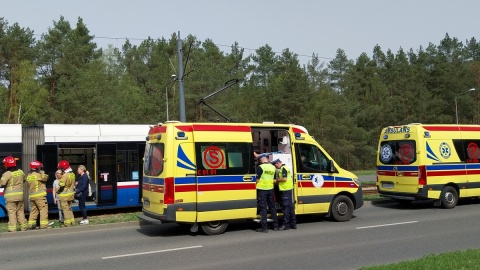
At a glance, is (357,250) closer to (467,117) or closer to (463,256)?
(463,256)

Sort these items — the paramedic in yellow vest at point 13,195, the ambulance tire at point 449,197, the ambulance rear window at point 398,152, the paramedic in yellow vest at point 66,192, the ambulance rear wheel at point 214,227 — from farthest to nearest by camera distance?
the ambulance tire at point 449,197 → the ambulance rear window at point 398,152 → the paramedic in yellow vest at point 66,192 → the paramedic in yellow vest at point 13,195 → the ambulance rear wheel at point 214,227

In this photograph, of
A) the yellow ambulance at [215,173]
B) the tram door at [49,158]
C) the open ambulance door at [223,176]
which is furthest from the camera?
the tram door at [49,158]

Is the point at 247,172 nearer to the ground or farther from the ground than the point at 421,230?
farther from the ground

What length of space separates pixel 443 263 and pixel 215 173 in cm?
539

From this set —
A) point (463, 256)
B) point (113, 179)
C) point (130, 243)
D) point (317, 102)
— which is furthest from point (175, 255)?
point (317, 102)

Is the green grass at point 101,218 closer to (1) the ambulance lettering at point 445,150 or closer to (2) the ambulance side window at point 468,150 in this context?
(1) the ambulance lettering at point 445,150

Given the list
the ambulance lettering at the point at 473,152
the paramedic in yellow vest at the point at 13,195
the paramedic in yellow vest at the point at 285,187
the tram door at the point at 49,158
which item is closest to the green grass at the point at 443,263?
the paramedic in yellow vest at the point at 285,187

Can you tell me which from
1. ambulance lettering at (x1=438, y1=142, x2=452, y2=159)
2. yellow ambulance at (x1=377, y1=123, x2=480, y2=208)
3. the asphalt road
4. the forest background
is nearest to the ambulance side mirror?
the asphalt road

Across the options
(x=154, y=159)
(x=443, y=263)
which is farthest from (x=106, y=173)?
(x=443, y=263)

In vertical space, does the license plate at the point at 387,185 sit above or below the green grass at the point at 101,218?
above

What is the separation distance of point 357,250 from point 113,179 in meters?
9.08

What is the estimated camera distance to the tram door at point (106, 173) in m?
15.4

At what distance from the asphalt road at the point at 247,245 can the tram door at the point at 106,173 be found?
2.90 m

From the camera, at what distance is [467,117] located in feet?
→ 191
